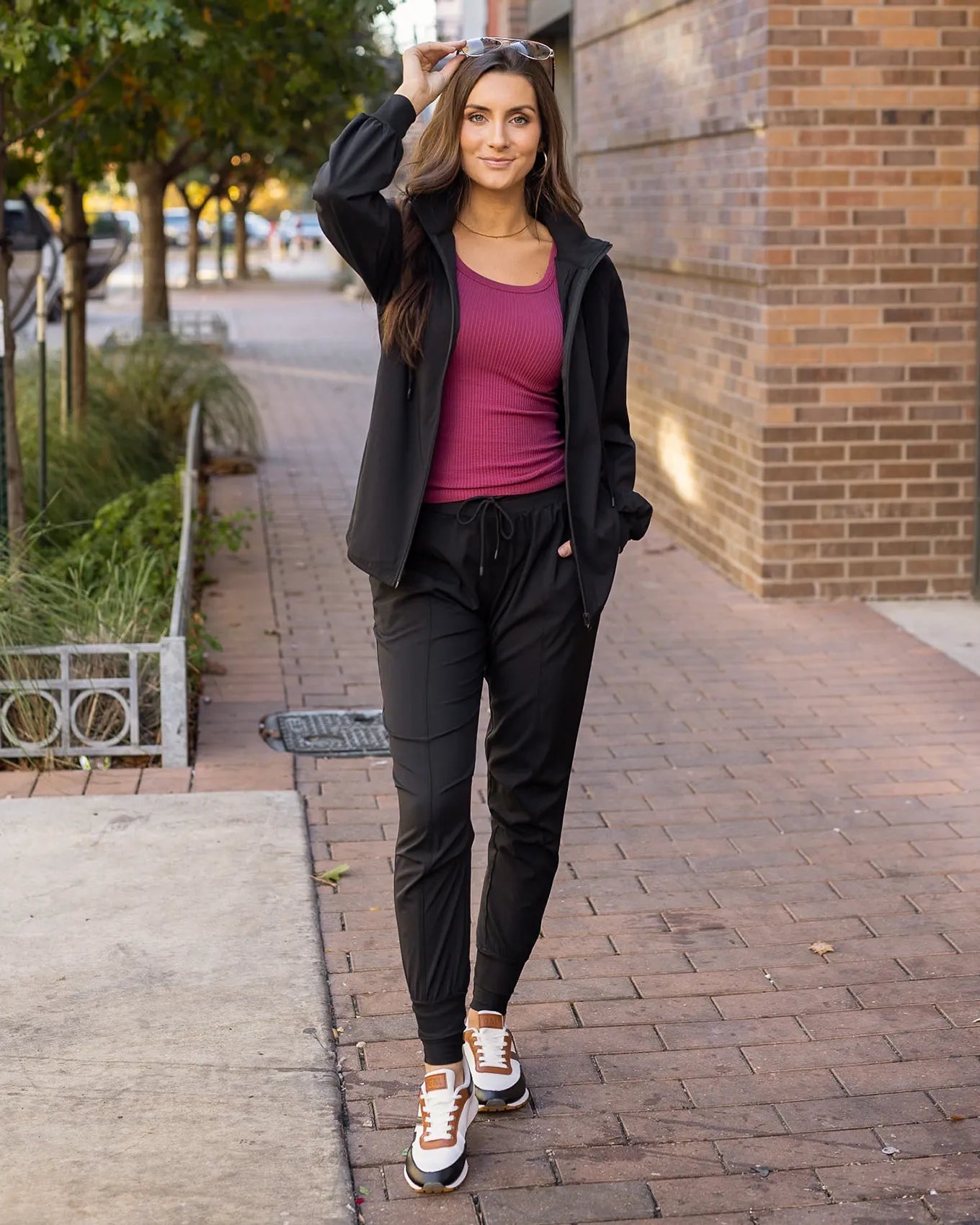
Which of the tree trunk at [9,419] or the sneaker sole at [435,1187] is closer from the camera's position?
the sneaker sole at [435,1187]

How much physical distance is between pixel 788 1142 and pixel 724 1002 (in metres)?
0.69

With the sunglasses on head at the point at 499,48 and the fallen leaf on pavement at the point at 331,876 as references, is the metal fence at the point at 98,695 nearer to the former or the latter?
the fallen leaf on pavement at the point at 331,876

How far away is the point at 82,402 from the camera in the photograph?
38.4 ft

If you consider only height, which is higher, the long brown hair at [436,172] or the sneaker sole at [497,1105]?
the long brown hair at [436,172]

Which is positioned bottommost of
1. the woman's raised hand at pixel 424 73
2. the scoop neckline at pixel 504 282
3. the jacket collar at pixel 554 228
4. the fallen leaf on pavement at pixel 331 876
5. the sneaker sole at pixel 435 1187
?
the sneaker sole at pixel 435 1187

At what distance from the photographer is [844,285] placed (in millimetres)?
8188

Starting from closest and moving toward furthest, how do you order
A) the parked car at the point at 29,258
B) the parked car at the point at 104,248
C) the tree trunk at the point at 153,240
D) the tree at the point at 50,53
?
A: 1. the tree at the point at 50,53
2. the parked car at the point at 29,258
3. the tree trunk at the point at 153,240
4. the parked car at the point at 104,248

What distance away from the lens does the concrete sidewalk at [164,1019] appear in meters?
3.29

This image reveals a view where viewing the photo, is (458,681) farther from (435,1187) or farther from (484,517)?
(435,1187)

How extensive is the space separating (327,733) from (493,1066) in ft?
9.64

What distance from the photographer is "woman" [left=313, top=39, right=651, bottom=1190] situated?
3262mm

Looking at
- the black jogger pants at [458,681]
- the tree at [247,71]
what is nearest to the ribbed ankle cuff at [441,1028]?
the black jogger pants at [458,681]

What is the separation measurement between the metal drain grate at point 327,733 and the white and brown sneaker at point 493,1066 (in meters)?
2.46

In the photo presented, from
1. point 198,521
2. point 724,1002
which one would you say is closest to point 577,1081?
point 724,1002
